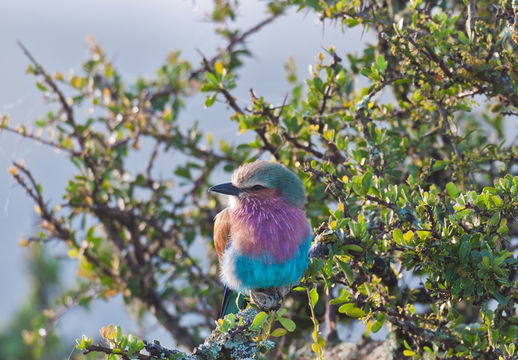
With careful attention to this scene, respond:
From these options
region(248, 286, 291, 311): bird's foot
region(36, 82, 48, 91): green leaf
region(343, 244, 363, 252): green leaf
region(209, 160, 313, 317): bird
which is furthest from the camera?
region(36, 82, 48, 91): green leaf

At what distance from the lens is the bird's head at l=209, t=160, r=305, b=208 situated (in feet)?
12.7

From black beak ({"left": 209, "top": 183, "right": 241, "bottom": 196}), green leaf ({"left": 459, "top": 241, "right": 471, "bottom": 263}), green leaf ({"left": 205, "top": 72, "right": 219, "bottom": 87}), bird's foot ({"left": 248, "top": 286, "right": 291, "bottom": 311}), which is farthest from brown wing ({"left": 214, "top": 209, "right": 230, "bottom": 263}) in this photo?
green leaf ({"left": 459, "top": 241, "right": 471, "bottom": 263})

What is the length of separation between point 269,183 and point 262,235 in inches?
14.9

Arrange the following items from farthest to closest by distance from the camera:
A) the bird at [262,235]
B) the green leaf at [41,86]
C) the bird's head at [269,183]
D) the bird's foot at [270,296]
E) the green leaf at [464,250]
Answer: the green leaf at [41,86], the bird's head at [269,183], the bird at [262,235], the bird's foot at [270,296], the green leaf at [464,250]

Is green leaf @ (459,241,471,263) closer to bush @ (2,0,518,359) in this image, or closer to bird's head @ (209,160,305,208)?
bush @ (2,0,518,359)

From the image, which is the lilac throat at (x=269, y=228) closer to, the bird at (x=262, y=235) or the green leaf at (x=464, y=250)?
the bird at (x=262, y=235)

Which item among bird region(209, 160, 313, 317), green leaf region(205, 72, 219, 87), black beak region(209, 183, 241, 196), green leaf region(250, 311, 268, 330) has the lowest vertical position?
green leaf region(250, 311, 268, 330)

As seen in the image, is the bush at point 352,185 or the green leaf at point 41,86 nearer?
the bush at point 352,185

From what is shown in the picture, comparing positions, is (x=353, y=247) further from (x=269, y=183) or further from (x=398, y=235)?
(x=269, y=183)

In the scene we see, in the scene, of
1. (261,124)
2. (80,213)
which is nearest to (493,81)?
(261,124)

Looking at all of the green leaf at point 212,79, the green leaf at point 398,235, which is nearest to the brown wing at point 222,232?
the green leaf at point 212,79

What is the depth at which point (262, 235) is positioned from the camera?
12.0 ft

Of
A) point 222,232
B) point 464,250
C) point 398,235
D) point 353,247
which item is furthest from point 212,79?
point 464,250

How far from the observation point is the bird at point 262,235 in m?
3.49
